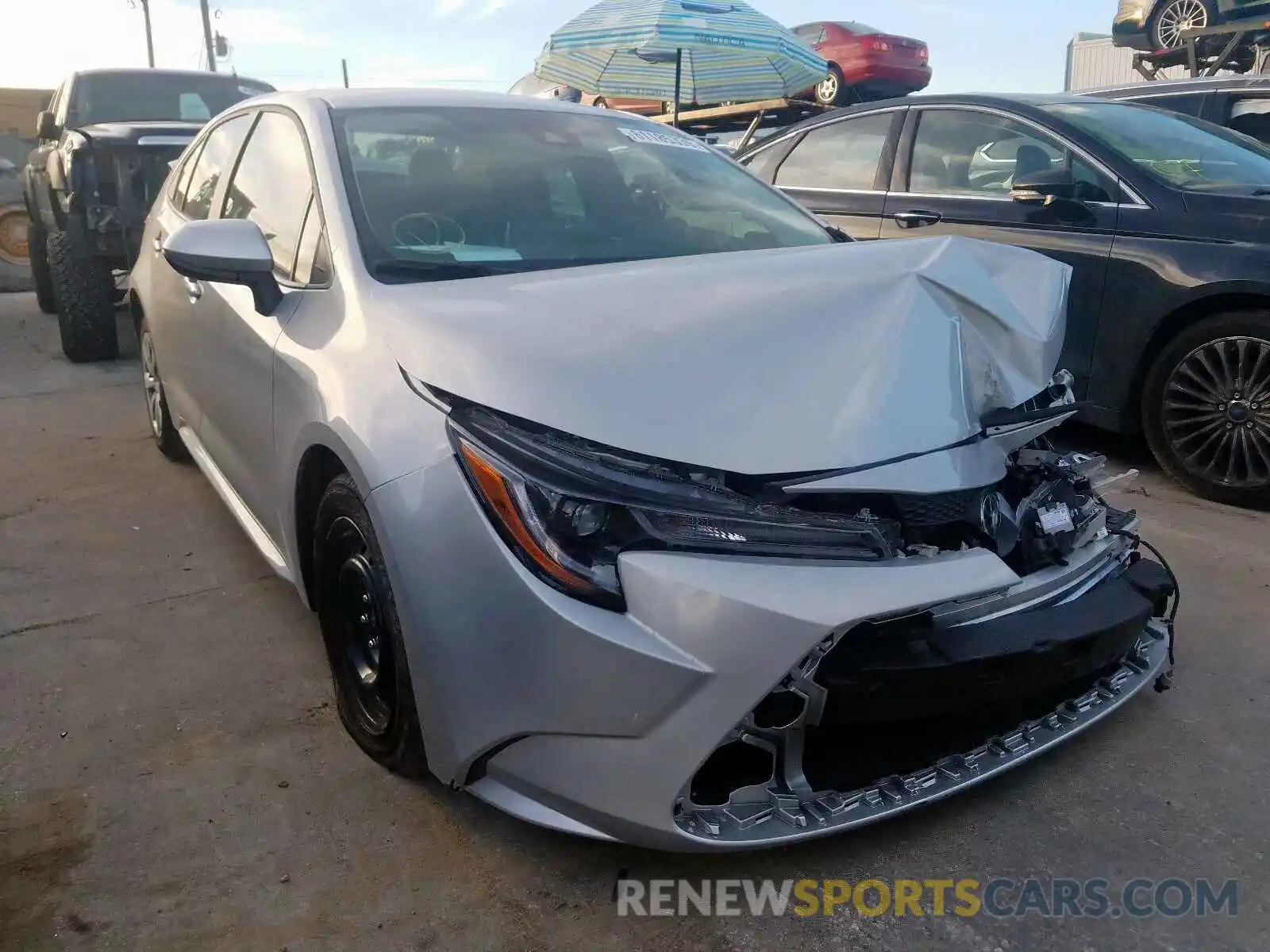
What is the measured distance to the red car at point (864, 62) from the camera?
13.8 metres

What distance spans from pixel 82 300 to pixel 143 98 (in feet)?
6.64

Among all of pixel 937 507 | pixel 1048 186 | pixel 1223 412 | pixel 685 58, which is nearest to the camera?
pixel 937 507

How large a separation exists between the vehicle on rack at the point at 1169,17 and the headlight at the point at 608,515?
410 inches

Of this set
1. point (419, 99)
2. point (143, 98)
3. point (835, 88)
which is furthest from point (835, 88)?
point (419, 99)

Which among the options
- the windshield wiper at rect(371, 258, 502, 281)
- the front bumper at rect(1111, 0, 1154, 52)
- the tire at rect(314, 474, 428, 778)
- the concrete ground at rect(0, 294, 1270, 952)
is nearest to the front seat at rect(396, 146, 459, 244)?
the windshield wiper at rect(371, 258, 502, 281)

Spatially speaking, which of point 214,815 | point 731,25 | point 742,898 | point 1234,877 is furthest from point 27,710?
point 731,25

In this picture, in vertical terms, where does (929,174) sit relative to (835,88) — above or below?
below

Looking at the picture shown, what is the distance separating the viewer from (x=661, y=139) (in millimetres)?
3381

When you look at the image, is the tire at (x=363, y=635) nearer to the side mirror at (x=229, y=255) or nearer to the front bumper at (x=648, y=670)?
the front bumper at (x=648, y=670)

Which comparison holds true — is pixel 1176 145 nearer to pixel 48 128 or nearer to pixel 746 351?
pixel 746 351

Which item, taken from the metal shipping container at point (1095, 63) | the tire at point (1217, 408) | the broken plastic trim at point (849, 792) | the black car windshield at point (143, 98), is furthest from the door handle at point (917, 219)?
the metal shipping container at point (1095, 63)

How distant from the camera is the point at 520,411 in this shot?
1804 millimetres

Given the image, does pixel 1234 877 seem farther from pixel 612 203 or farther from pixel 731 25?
pixel 731 25

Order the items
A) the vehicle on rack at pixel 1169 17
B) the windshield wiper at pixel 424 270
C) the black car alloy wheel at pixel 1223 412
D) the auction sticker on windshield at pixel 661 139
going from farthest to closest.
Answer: the vehicle on rack at pixel 1169 17 < the black car alloy wheel at pixel 1223 412 < the auction sticker on windshield at pixel 661 139 < the windshield wiper at pixel 424 270
